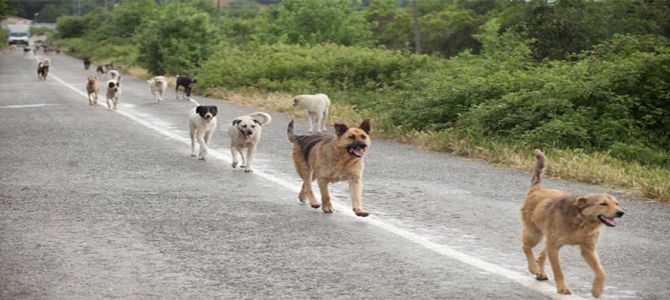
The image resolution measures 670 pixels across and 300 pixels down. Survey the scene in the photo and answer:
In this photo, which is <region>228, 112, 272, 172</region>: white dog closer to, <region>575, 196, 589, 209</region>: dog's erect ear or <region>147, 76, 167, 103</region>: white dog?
<region>575, 196, 589, 209</region>: dog's erect ear

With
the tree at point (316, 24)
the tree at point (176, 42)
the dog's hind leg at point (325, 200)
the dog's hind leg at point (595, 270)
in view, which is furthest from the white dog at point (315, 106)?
the tree at point (316, 24)

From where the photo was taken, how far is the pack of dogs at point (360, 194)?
231 inches

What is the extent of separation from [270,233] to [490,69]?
520 inches

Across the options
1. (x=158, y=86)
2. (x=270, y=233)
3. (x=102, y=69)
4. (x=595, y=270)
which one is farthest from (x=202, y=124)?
(x=102, y=69)

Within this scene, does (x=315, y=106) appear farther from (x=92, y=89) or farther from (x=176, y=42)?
(x=176, y=42)

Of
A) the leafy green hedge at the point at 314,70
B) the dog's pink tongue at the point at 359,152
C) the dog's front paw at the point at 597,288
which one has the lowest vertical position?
the leafy green hedge at the point at 314,70

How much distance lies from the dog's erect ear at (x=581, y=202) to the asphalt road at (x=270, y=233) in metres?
0.58

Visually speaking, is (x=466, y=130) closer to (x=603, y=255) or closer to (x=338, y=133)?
(x=338, y=133)

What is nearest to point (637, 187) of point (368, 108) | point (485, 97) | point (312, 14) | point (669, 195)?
point (669, 195)

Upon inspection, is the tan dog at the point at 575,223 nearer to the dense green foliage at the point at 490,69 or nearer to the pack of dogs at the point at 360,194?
the pack of dogs at the point at 360,194

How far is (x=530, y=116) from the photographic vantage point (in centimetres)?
1562

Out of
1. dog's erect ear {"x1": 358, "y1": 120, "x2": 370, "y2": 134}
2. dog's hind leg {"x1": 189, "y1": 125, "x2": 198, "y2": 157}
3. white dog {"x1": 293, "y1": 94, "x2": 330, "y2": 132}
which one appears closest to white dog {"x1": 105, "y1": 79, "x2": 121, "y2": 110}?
white dog {"x1": 293, "y1": 94, "x2": 330, "y2": 132}

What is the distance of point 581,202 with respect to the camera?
19.3 feet

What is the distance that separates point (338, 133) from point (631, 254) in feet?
9.16
